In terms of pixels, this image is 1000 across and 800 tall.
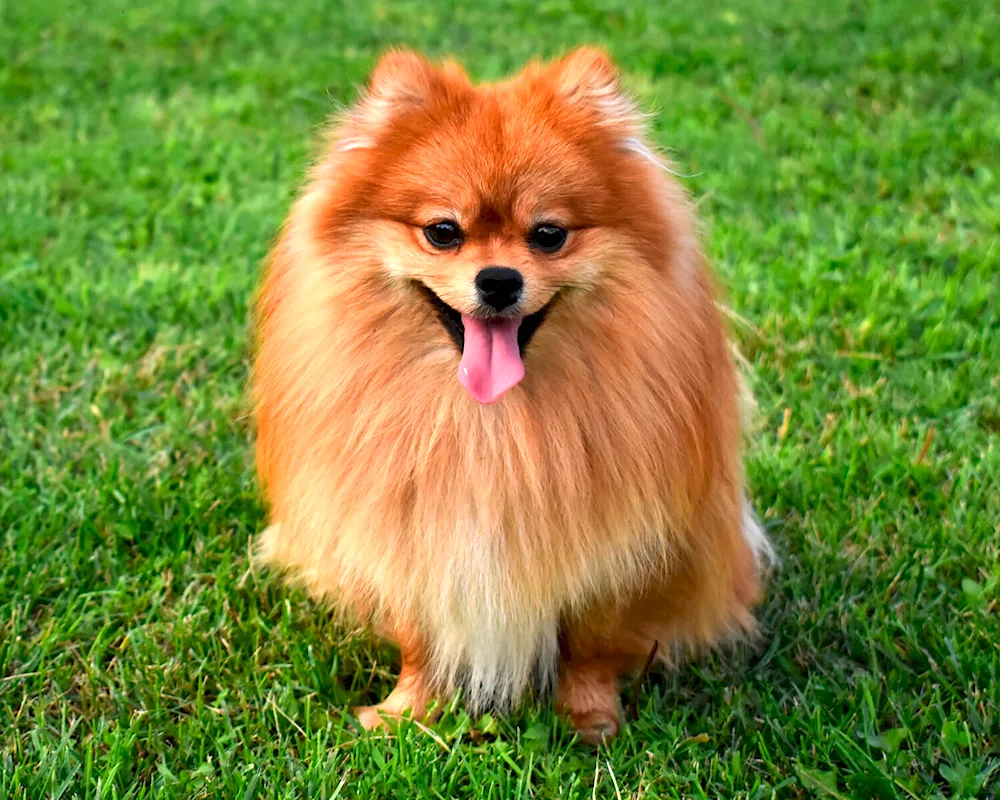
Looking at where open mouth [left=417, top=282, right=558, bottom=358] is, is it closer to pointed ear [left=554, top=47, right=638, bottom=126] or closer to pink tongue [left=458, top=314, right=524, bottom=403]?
pink tongue [left=458, top=314, right=524, bottom=403]

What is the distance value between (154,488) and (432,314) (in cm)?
138

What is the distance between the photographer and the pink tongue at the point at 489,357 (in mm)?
1993

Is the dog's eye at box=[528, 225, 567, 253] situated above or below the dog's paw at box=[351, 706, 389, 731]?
above

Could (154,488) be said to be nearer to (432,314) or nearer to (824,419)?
(432,314)

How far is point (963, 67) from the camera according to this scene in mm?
6043

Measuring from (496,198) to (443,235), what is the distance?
0.13m

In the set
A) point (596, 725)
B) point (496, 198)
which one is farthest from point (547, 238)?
point (596, 725)

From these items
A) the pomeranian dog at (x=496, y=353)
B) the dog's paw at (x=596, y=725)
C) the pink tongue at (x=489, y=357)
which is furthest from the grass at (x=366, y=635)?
the pink tongue at (x=489, y=357)

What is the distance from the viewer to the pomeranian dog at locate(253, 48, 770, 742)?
6.52 feet

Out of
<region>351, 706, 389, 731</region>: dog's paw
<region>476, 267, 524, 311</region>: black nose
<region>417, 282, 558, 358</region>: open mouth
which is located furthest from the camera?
<region>351, 706, 389, 731</region>: dog's paw

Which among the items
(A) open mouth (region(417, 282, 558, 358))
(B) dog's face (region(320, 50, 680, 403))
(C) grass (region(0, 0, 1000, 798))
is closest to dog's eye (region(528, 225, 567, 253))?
(B) dog's face (region(320, 50, 680, 403))

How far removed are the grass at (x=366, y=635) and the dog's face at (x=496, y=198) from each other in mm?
595

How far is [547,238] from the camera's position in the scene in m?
2.00

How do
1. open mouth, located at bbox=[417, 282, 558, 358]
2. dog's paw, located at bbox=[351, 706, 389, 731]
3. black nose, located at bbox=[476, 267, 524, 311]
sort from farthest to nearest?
dog's paw, located at bbox=[351, 706, 389, 731]
open mouth, located at bbox=[417, 282, 558, 358]
black nose, located at bbox=[476, 267, 524, 311]
